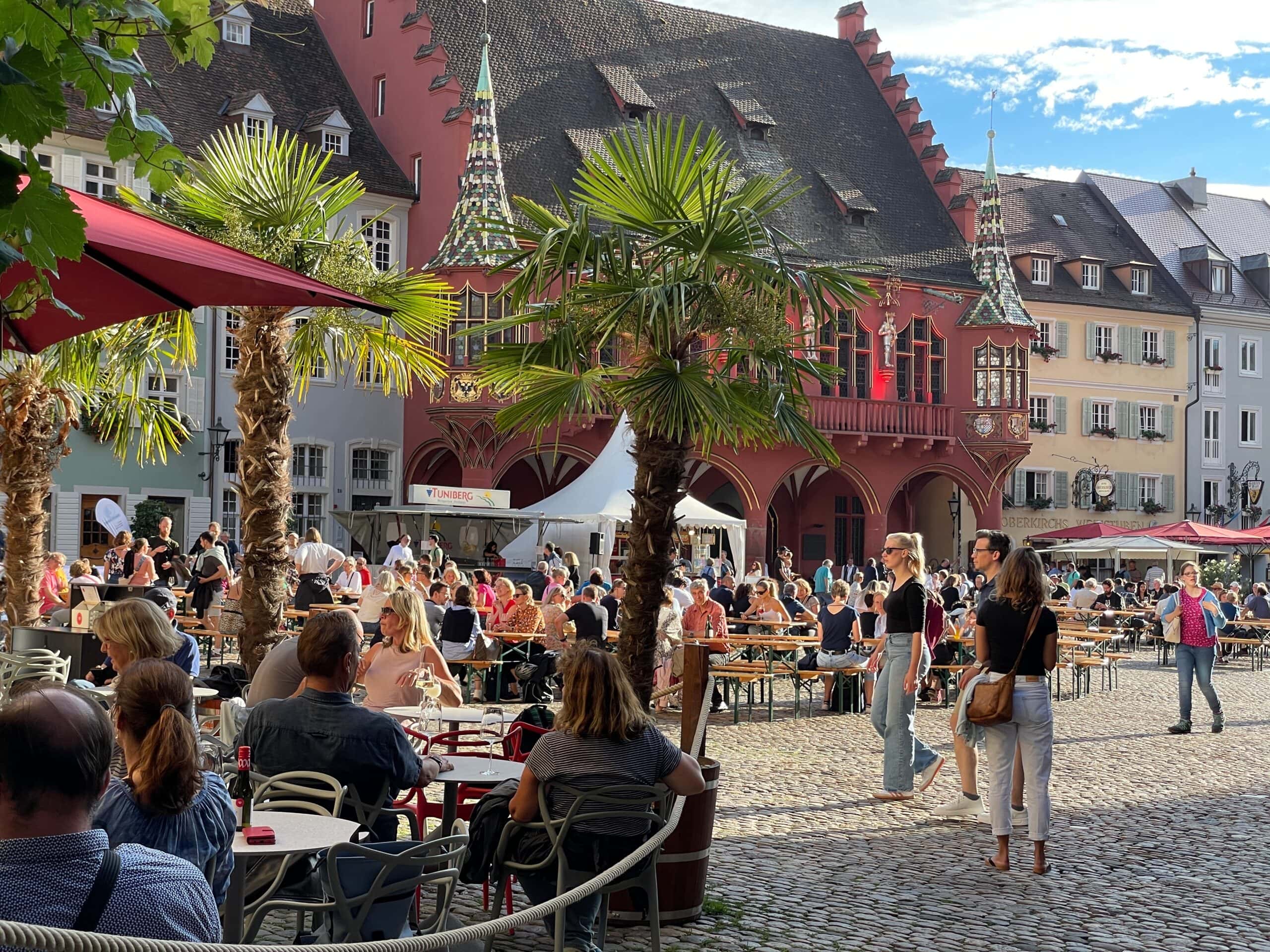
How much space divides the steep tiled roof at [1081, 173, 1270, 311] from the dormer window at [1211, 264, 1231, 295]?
0.17m

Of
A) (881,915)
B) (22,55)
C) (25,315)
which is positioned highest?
(22,55)

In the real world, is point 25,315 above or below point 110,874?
above

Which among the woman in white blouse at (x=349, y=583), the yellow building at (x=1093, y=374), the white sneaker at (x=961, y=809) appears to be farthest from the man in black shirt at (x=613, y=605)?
the yellow building at (x=1093, y=374)

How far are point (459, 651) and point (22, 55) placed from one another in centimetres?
1327

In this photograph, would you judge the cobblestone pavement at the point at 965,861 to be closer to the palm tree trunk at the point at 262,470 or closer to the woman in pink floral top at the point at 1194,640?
the woman in pink floral top at the point at 1194,640

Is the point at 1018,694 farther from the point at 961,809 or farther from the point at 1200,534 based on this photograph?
the point at 1200,534

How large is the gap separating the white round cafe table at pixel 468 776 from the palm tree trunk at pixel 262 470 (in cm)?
402

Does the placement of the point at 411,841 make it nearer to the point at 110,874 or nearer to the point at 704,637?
the point at 110,874

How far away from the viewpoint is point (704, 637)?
17.1 meters

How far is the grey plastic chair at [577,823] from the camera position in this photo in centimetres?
559

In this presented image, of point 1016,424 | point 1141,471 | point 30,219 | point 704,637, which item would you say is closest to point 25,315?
point 30,219

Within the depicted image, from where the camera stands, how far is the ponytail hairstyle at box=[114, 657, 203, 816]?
3834 mm

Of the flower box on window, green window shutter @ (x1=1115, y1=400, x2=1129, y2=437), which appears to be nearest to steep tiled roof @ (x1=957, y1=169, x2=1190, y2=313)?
the flower box on window

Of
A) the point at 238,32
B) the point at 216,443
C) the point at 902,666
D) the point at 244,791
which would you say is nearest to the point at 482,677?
the point at 902,666
